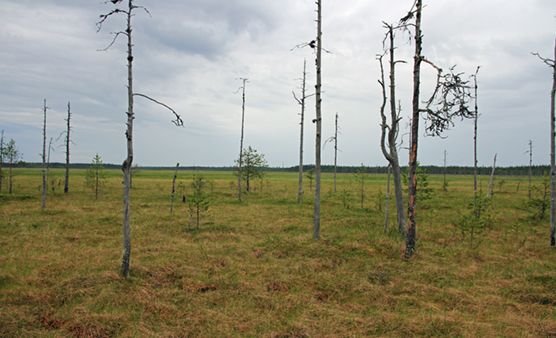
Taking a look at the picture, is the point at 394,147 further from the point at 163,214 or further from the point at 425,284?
the point at 163,214

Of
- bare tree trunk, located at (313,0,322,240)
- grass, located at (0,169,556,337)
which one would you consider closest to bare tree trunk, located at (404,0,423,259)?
grass, located at (0,169,556,337)

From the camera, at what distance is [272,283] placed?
1010cm

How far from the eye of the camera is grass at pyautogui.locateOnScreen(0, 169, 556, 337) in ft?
24.3

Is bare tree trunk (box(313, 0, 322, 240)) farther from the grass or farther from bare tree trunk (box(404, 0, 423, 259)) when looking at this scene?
bare tree trunk (box(404, 0, 423, 259))

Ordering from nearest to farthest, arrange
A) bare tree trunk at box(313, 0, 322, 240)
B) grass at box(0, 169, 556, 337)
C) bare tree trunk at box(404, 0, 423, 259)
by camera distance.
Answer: grass at box(0, 169, 556, 337)
bare tree trunk at box(404, 0, 423, 259)
bare tree trunk at box(313, 0, 322, 240)

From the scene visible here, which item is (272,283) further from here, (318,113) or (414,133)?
(318,113)

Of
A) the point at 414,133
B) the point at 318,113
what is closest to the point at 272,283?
the point at 414,133

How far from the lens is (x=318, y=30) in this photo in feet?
50.4

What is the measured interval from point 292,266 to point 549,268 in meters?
8.56

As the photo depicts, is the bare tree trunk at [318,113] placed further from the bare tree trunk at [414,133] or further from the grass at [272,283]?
the bare tree trunk at [414,133]

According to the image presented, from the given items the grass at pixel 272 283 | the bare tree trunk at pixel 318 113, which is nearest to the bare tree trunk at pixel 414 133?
the grass at pixel 272 283

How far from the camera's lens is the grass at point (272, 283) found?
24.3ft

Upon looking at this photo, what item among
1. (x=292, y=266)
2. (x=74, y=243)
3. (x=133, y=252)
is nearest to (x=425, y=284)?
(x=292, y=266)

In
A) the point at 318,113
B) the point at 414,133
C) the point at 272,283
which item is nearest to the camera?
the point at 272,283
